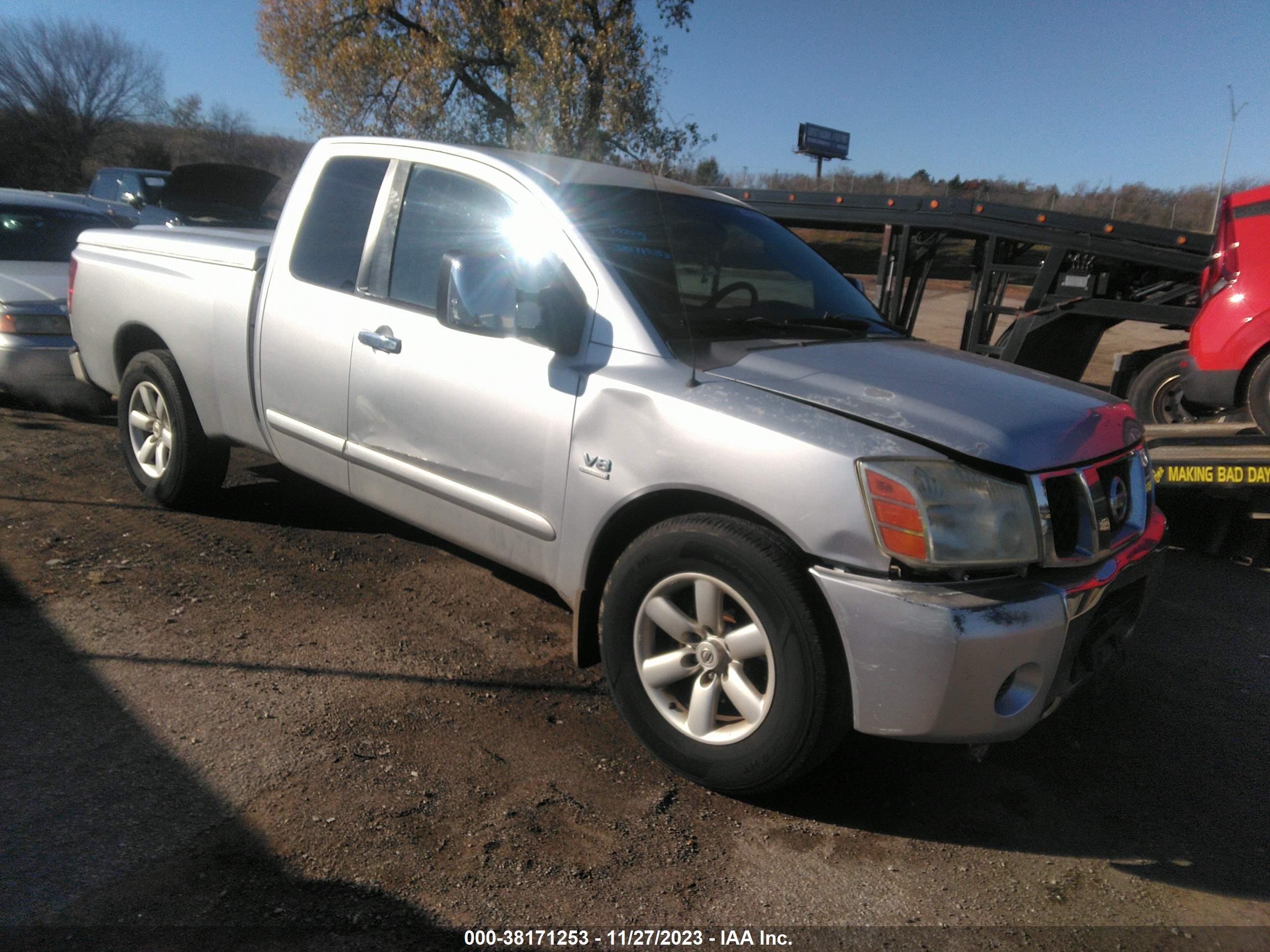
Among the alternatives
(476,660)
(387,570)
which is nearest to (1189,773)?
(476,660)

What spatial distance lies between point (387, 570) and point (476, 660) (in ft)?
3.38

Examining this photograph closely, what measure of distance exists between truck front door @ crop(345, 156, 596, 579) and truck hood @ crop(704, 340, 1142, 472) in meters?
0.67

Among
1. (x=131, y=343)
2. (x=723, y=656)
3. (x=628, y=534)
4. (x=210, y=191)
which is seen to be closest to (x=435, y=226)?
(x=628, y=534)

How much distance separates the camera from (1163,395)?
8.04 m

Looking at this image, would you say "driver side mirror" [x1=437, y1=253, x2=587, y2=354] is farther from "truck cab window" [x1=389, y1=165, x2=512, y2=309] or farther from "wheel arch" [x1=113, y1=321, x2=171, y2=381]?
"wheel arch" [x1=113, y1=321, x2=171, y2=381]

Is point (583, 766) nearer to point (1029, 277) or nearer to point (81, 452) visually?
point (81, 452)

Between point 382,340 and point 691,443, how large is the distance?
59.6 inches

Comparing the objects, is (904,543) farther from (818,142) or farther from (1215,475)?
(818,142)

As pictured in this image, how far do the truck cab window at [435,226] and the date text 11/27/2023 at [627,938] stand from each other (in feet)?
7.23

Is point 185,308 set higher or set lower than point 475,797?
higher

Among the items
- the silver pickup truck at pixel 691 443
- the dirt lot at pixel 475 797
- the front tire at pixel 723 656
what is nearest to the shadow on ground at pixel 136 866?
the dirt lot at pixel 475 797

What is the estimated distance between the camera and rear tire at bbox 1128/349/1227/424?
25.9 ft

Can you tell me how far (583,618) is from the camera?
126 inches

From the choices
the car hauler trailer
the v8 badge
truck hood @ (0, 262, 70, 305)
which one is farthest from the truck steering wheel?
truck hood @ (0, 262, 70, 305)
